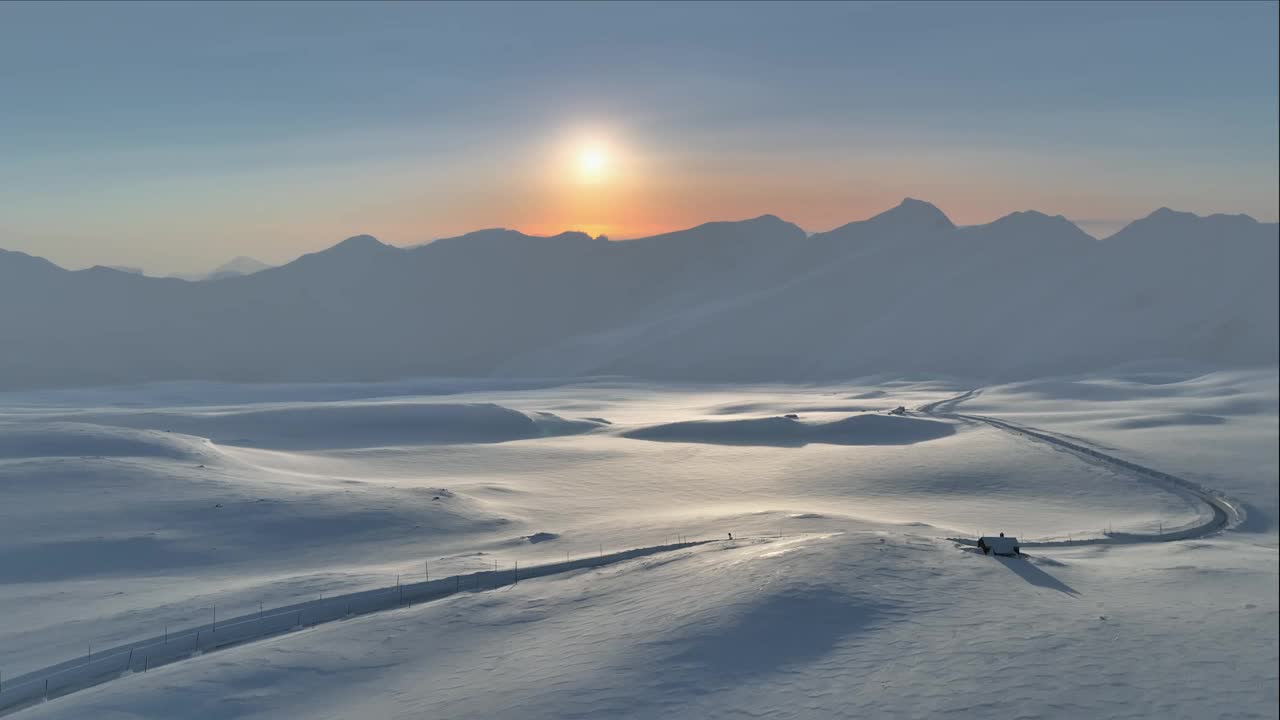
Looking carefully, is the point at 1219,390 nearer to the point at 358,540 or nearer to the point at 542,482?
the point at 542,482

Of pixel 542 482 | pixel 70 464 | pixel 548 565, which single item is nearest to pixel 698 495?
pixel 542 482

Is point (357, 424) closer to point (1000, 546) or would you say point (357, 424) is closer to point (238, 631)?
point (238, 631)

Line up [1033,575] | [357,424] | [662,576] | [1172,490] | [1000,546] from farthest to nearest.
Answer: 1. [357,424]
2. [1172,490]
3. [662,576]
4. [1000,546]
5. [1033,575]

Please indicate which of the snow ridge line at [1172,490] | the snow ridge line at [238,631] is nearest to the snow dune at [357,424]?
the snow ridge line at [1172,490]

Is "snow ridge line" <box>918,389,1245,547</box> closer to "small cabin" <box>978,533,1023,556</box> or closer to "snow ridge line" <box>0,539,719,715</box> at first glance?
"small cabin" <box>978,533,1023,556</box>

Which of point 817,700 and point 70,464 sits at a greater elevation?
point 70,464

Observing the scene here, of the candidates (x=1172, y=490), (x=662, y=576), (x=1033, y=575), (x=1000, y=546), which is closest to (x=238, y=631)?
(x=662, y=576)
